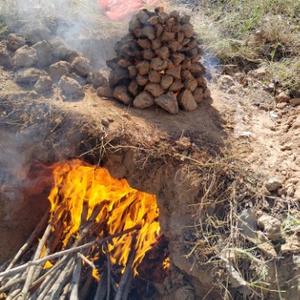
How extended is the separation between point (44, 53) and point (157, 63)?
42.3 inches

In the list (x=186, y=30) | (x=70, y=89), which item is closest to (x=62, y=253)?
(x=70, y=89)

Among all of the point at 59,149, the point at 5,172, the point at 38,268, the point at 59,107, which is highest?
the point at 59,107

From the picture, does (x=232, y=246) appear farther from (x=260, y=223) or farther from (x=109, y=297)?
(x=109, y=297)

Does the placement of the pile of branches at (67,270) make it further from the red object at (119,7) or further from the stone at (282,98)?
the red object at (119,7)

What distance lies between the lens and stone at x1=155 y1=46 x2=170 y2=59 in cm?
341

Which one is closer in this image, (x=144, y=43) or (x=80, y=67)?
(x=144, y=43)

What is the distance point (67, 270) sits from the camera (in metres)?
3.15

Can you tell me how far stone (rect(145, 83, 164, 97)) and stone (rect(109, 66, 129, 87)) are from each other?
21 cm

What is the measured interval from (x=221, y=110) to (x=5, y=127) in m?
1.80

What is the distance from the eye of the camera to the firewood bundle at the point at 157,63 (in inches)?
135

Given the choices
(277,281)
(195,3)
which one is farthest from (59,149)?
(195,3)

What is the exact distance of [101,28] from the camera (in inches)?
188

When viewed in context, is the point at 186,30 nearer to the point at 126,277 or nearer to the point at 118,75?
the point at 118,75

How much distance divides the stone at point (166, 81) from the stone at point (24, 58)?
1130mm
